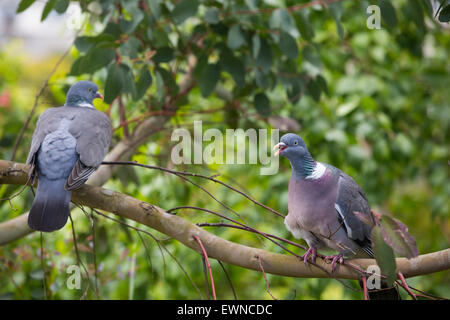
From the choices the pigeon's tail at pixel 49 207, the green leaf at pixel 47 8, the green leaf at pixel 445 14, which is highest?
the green leaf at pixel 47 8

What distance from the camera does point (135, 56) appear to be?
4.16ft

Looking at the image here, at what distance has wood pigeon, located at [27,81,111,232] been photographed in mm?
962

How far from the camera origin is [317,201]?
104 centimetres

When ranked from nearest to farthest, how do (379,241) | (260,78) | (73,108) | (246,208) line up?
(379,241) → (73,108) → (260,78) → (246,208)

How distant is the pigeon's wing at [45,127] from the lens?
106 cm

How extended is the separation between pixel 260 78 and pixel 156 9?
41cm

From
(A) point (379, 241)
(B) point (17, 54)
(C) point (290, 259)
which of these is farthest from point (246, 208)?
(B) point (17, 54)

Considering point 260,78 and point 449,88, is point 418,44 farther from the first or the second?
point 260,78

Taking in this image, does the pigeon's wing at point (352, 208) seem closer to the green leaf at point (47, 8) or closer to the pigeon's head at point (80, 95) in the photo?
the pigeon's head at point (80, 95)

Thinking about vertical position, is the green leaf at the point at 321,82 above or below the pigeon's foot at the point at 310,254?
above

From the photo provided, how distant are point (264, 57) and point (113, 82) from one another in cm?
49
